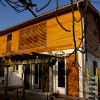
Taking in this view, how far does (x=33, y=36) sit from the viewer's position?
22.1 metres

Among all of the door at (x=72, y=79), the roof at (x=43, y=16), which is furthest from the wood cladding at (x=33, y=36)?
the door at (x=72, y=79)

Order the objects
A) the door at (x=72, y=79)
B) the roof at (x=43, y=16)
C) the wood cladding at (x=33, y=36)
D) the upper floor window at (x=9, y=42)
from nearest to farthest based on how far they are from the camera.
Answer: the door at (x=72, y=79) → the roof at (x=43, y=16) → the wood cladding at (x=33, y=36) → the upper floor window at (x=9, y=42)

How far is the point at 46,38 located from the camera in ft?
67.2

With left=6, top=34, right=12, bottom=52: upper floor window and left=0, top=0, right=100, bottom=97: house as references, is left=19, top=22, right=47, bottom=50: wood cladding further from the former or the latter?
left=6, top=34, right=12, bottom=52: upper floor window

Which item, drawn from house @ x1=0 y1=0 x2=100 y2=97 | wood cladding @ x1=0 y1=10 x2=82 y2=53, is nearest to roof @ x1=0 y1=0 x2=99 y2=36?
house @ x1=0 y1=0 x2=100 y2=97

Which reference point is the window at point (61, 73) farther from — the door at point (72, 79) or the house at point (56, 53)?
the door at point (72, 79)

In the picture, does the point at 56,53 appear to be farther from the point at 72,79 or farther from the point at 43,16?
the point at 43,16

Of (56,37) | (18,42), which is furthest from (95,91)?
(18,42)

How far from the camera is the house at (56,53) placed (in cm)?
1717

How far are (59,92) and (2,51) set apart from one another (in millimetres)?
10970

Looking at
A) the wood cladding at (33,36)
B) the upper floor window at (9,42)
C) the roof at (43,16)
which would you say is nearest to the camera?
the roof at (43,16)

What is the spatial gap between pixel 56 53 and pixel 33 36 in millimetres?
3946

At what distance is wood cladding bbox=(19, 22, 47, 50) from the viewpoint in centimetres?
2094

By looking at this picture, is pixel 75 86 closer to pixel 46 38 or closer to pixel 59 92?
pixel 59 92
